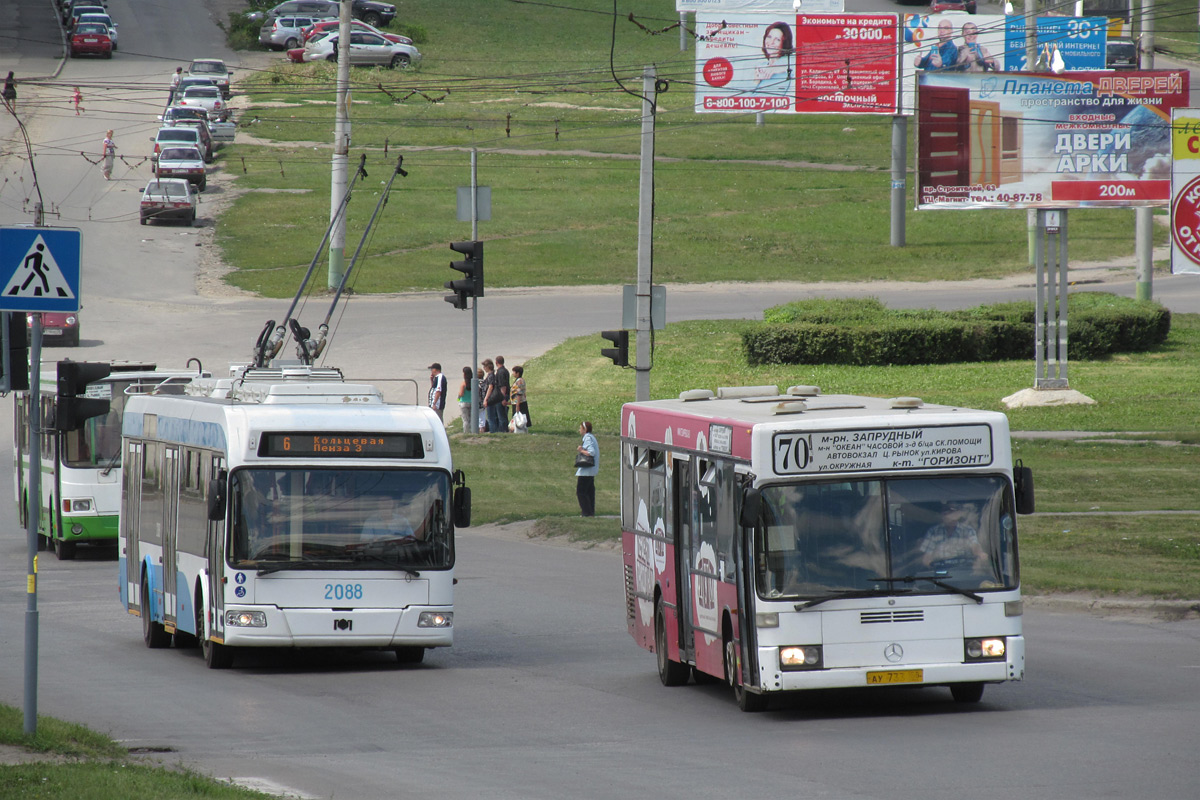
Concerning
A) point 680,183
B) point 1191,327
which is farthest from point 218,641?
point 680,183

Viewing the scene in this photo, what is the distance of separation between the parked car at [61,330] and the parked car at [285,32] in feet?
139

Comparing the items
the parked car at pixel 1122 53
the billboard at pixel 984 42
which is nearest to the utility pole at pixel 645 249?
the billboard at pixel 984 42

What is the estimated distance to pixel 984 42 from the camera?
5353 cm

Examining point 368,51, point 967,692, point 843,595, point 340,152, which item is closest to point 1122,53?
point 368,51

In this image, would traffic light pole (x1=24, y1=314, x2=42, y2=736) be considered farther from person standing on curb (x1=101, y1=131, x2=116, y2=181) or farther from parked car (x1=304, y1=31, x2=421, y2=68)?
parked car (x1=304, y1=31, x2=421, y2=68)

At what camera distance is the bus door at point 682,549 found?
43.2 ft

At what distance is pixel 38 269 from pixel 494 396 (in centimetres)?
2153

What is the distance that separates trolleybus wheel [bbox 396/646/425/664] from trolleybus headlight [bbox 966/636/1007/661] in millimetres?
5515

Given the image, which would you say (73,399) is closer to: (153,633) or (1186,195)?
(153,633)

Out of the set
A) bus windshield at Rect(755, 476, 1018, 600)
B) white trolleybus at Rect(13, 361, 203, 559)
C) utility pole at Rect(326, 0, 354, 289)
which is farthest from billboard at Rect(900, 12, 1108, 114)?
bus windshield at Rect(755, 476, 1018, 600)

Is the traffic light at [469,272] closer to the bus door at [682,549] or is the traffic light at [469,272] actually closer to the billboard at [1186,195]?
the billboard at [1186,195]

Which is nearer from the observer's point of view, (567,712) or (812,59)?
(567,712)

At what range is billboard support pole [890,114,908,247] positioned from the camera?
5147 cm

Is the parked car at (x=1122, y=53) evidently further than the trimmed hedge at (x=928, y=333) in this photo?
Yes
